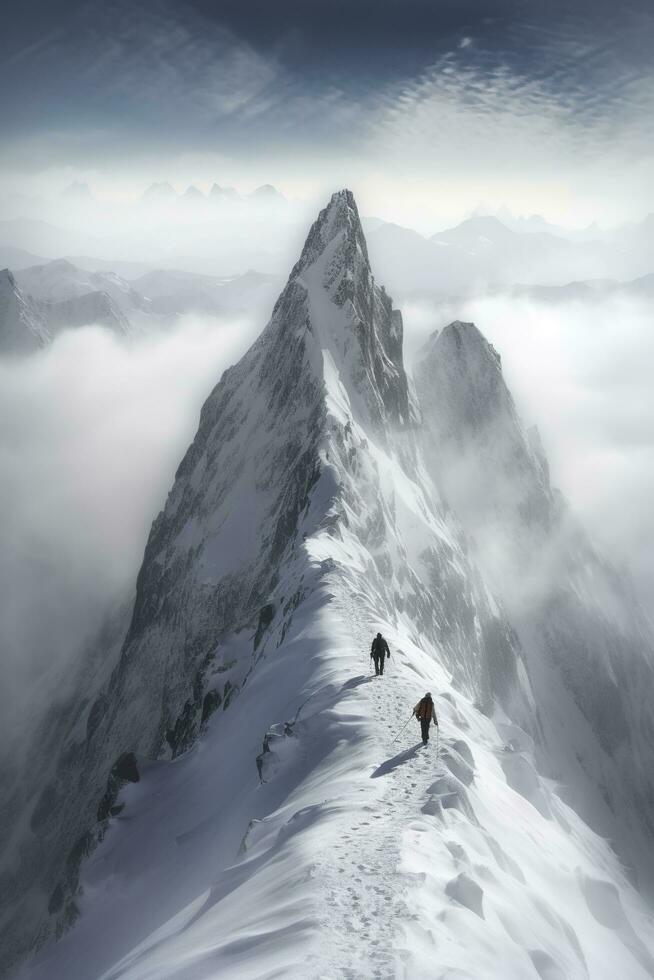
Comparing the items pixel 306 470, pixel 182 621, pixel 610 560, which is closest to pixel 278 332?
pixel 306 470

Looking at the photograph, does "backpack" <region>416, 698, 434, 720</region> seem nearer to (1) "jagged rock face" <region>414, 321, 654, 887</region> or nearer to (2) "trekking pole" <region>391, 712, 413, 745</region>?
(2) "trekking pole" <region>391, 712, 413, 745</region>

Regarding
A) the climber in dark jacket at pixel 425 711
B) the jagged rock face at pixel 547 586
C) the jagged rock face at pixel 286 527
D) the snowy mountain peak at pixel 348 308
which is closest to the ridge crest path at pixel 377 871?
the climber in dark jacket at pixel 425 711

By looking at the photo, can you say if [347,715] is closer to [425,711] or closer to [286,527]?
[425,711]

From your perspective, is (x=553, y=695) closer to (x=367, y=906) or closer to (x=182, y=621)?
(x=182, y=621)

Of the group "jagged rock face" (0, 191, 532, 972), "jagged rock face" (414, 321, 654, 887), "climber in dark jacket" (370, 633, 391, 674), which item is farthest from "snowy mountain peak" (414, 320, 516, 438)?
"climber in dark jacket" (370, 633, 391, 674)

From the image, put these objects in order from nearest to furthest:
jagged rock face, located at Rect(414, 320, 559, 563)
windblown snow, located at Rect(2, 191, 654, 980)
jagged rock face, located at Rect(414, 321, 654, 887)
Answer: windblown snow, located at Rect(2, 191, 654, 980)
jagged rock face, located at Rect(414, 321, 654, 887)
jagged rock face, located at Rect(414, 320, 559, 563)
